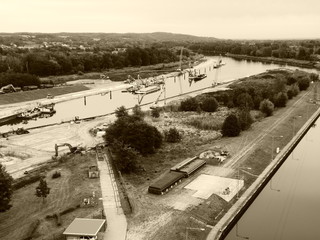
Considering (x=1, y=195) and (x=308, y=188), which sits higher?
(x=1, y=195)

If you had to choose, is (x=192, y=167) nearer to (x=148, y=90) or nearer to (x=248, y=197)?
(x=248, y=197)

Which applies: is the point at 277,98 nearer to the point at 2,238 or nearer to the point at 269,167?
the point at 269,167

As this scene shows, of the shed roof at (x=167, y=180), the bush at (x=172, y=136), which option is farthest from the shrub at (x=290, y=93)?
the shed roof at (x=167, y=180)

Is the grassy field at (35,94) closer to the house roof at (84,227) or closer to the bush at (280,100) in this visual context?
the bush at (280,100)

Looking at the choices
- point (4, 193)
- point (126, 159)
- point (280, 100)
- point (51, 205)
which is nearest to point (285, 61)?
point (280, 100)

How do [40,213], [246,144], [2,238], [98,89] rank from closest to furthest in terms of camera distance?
[2,238], [40,213], [246,144], [98,89]

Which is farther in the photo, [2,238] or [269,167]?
[269,167]

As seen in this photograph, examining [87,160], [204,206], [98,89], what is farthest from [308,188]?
[98,89]
